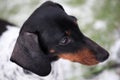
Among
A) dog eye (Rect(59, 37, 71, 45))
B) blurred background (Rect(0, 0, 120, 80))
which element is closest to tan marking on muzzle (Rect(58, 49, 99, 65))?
dog eye (Rect(59, 37, 71, 45))

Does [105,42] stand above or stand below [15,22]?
above

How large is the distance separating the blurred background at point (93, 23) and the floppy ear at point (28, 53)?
990mm

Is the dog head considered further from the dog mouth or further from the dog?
the dog mouth

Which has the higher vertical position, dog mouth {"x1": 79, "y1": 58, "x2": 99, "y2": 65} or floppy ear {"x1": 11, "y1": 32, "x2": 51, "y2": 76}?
dog mouth {"x1": 79, "y1": 58, "x2": 99, "y2": 65}

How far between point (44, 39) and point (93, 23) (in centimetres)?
127

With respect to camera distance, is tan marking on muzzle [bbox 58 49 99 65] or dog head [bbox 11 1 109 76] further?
tan marking on muzzle [bbox 58 49 99 65]

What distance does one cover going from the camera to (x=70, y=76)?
3.30 m

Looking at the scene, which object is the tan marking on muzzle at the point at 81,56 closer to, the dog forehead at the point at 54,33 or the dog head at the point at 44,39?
the dog head at the point at 44,39

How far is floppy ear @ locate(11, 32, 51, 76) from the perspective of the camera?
2.29 m

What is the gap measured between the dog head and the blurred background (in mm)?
933

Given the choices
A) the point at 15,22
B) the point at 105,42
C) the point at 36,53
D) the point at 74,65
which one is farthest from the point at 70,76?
the point at 36,53

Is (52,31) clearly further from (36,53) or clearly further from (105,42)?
(105,42)

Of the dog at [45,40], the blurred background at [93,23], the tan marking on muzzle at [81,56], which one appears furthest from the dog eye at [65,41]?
the blurred background at [93,23]

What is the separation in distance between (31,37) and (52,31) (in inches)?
5.2
